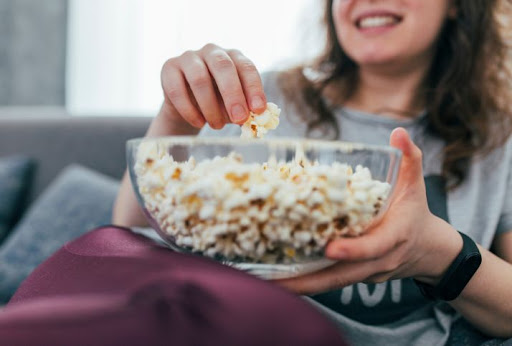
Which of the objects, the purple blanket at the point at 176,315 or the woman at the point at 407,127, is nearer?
the purple blanket at the point at 176,315

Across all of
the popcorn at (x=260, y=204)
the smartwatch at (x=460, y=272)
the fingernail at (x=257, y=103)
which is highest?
the fingernail at (x=257, y=103)

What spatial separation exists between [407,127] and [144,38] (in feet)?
7.55

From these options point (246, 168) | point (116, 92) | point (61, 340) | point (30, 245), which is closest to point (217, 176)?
point (246, 168)

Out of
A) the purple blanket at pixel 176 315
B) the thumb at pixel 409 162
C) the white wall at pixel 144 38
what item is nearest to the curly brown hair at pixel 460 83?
the thumb at pixel 409 162

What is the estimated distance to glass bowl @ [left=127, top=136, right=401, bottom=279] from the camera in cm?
37

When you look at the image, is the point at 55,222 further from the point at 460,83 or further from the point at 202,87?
the point at 460,83

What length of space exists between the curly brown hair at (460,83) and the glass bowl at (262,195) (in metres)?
0.60

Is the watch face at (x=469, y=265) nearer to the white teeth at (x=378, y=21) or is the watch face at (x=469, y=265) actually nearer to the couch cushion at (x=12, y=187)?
the white teeth at (x=378, y=21)

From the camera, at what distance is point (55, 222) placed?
1345 mm

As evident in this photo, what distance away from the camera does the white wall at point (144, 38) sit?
2732 mm

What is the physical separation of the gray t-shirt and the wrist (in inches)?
5.7

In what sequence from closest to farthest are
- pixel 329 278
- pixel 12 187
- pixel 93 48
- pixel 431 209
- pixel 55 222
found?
pixel 329 278
pixel 431 209
pixel 55 222
pixel 12 187
pixel 93 48

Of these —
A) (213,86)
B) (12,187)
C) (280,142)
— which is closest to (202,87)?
(213,86)

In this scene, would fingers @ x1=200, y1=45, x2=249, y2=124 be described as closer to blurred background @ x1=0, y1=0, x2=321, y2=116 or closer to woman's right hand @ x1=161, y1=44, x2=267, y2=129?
woman's right hand @ x1=161, y1=44, x2=267, y2=129
